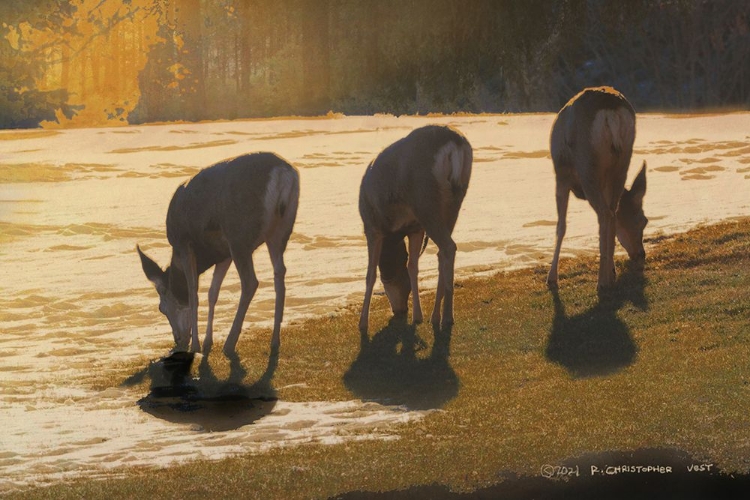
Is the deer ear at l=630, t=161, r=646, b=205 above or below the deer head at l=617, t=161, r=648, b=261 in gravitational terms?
above

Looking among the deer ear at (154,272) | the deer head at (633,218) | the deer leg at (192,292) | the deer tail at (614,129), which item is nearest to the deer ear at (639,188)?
the deer head at (633,218)

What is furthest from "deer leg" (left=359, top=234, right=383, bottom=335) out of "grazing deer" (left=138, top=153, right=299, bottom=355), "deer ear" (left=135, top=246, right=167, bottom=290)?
"deer ear" (left=135, top=246, right=167, bottom=290)

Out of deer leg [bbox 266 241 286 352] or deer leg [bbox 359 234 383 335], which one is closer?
deer leg [bbox 266 241 286 352]

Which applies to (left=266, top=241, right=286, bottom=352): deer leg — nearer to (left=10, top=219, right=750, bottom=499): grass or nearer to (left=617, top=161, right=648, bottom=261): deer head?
(left=10, top=219, right=750, bottom=499): grass

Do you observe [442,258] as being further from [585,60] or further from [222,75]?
[585,60]

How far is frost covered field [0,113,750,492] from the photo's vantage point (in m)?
11.0

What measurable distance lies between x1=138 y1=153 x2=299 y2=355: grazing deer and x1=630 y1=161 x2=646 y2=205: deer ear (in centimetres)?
554

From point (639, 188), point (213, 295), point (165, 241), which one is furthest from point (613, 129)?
point (165, 241)

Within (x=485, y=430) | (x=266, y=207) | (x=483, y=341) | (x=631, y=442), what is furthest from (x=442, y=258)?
(x=631, y=442)

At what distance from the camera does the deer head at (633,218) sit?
56.3 feet

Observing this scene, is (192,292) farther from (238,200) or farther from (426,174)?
(426,174)

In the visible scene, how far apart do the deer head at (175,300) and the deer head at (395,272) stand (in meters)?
2.44

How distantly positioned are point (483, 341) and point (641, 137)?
24.1 m

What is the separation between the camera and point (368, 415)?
36.7 ft
